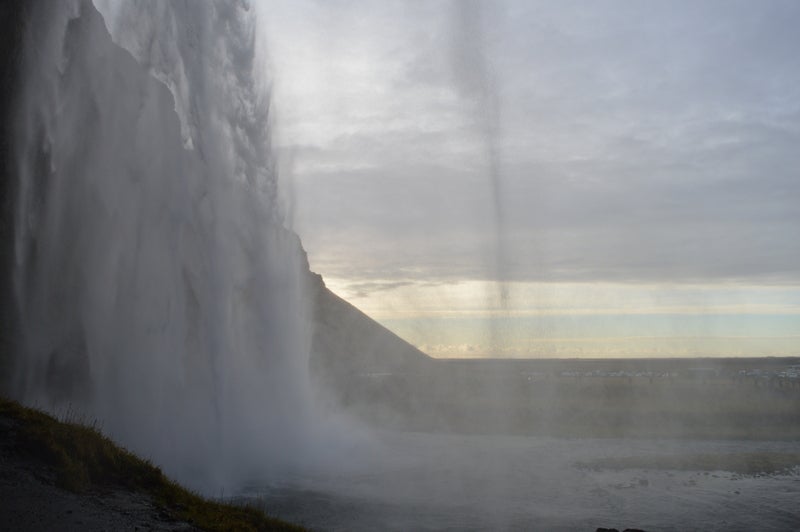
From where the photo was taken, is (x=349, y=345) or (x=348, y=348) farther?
(x=349, y=345)

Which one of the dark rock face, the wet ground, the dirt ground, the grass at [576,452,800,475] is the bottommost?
the wet ground

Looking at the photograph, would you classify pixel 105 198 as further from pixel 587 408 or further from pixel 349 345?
pixel 349 345

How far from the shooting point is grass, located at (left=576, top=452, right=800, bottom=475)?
30.1 m

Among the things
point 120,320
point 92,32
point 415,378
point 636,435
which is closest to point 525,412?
point 636,435

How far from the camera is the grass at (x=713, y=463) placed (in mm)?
30136

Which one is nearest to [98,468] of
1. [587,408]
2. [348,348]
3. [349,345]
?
[587,408]

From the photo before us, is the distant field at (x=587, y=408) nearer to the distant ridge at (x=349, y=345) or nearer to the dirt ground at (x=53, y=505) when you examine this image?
the distant ridge at (x=349, y=345)

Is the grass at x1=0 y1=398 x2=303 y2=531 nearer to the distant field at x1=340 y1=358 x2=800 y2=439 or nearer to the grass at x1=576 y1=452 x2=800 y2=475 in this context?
the grass at x1=576 y1=452 x2=800 y2=475

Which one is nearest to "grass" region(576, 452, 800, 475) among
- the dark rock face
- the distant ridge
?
the dark rock face

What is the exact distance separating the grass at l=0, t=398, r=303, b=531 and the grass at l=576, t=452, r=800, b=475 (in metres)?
20.6

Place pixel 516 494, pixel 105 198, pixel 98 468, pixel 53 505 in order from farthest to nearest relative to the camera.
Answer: pixel 105 198
pixel 516 494
pixel 98 468
pixel 53 505

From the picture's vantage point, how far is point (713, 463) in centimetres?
3136

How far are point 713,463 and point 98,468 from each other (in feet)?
91.4

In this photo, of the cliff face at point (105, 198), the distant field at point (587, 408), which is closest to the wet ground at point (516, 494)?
the cliff face at point (105, 198)
